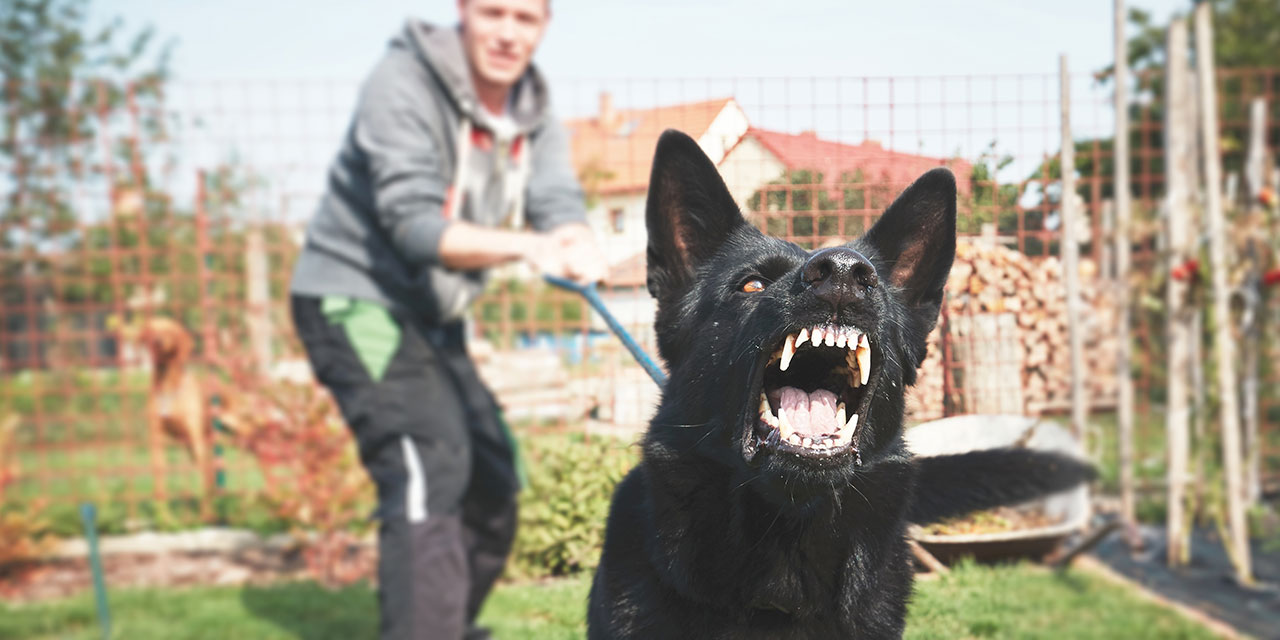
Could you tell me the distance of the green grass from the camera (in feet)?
11.4

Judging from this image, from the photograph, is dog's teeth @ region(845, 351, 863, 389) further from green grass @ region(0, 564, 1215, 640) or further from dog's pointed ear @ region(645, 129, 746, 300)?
green grass @ region(0, 564, 1215, 640)

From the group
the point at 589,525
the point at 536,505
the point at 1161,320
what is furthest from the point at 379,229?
the point at 1161,320

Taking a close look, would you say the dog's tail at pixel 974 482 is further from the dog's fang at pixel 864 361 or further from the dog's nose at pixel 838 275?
the dog's nose at pixel 838 275

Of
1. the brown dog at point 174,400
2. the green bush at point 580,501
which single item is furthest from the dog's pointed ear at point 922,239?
the brown dog at point 174,400

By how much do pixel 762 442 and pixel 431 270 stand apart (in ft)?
6.49

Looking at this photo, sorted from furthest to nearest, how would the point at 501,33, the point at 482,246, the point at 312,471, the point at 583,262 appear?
the point at 312,471, the point at 501,33, the point at 482,246, the point at 583,262

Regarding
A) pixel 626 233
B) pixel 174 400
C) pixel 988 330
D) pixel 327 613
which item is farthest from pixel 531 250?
pixel 174 400

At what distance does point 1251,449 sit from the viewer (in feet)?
16.3

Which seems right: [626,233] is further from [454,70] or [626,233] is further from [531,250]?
[454,70]

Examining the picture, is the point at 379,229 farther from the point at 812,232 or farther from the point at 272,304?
the point at 272,304

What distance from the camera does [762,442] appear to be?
140cm

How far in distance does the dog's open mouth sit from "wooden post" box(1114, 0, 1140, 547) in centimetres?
402

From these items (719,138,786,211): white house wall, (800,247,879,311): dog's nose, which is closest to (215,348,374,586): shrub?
(719,138,786,211): white house wall

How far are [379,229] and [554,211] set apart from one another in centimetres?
61
